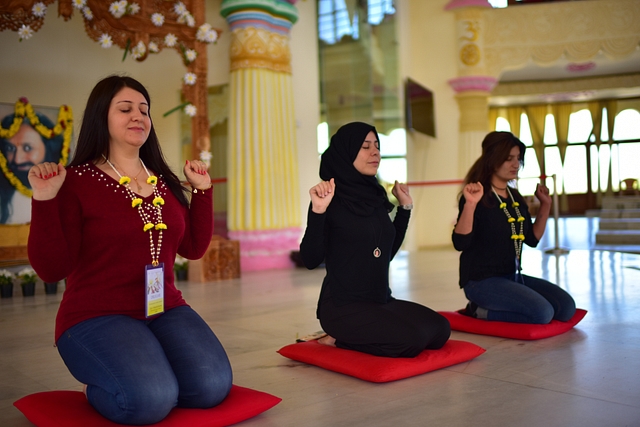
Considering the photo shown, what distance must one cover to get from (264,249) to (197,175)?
5205mm

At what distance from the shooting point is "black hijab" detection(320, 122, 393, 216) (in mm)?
2920

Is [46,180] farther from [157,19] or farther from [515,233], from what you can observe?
[157,19]

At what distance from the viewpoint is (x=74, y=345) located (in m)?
2.09

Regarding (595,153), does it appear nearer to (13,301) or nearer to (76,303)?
(13,301)

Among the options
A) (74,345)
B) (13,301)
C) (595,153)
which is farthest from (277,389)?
(595,153)

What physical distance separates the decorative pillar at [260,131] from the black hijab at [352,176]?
14.7ft

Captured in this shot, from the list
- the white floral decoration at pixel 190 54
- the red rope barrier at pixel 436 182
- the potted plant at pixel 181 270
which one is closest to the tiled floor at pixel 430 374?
the potted plant at pixel 181 270

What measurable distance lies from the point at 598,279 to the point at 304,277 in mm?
2869

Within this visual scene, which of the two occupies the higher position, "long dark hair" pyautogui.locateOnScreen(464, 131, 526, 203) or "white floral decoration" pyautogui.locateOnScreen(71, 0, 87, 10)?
"white floral decoration" pyautogui.locateOnScreen(71, 0, 87, 10)

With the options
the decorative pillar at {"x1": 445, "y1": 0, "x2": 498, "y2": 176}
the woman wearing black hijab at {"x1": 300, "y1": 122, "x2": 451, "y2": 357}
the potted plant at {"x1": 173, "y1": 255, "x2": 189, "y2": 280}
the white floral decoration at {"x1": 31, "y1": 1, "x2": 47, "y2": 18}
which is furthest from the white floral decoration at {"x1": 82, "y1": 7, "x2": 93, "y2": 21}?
the decorative pillar at {"x1": 445, "y1": 0, "x2": 498, "y2": 176}

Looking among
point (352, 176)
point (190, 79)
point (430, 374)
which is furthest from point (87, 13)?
point (430, 374)

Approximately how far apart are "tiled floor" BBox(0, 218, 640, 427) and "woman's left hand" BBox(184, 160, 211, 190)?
0.87 m

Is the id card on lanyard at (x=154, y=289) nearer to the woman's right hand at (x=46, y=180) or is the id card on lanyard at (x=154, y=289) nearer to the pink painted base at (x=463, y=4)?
the woman's right hand at (x=46, y=180)

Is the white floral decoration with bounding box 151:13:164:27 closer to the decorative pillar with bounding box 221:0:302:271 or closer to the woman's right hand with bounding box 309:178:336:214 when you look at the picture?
the decorative pillar with bounding box 221:0:302:271
